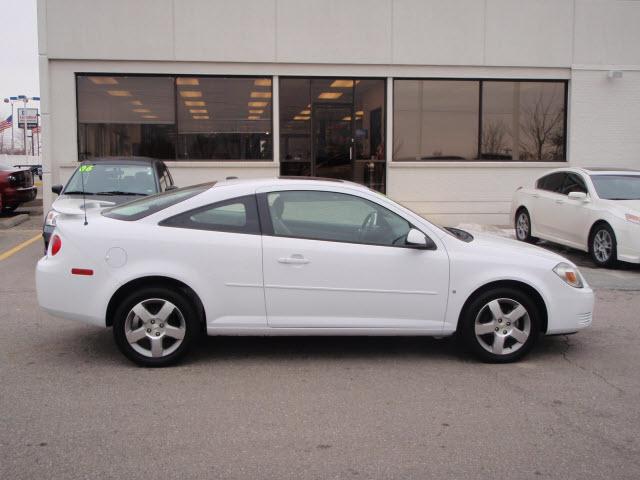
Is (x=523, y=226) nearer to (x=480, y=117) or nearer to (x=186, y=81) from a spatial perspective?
(x=480, y=117)

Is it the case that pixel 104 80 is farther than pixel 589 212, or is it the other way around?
pixel 104 80

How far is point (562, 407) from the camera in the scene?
4.85m

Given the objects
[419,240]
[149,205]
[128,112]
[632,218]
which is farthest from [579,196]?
[128,112]

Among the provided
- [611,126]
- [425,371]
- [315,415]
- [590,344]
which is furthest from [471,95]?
[315,415]

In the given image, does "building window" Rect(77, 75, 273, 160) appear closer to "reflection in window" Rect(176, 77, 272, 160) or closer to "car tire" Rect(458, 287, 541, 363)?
"reflection in window" Rect(176, 77, 272, 160)

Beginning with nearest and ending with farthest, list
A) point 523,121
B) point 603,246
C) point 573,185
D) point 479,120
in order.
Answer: point 603,246 → point 573,185 → point 479,120 → point 523,121

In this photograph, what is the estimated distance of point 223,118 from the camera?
1557 centimetres

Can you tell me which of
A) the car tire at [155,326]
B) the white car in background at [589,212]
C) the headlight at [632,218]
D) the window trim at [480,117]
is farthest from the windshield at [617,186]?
the car tire at [155,326]

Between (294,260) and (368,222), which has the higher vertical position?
(368,222)

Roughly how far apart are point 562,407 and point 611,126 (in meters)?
13.3

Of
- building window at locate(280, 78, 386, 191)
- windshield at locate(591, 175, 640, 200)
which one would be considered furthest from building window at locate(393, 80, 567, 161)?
windshield at locate(591, 175, 640, 200)

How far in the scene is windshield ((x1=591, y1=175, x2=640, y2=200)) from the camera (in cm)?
1100

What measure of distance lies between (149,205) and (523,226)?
9112mm

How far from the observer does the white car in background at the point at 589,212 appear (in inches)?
403
